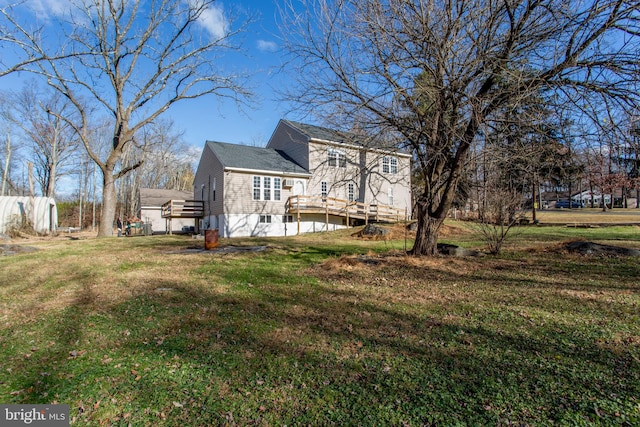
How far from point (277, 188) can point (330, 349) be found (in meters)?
18.1

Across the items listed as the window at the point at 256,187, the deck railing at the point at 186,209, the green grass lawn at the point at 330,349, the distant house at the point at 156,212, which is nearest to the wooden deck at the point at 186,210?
the deck railing at the point at 186,209

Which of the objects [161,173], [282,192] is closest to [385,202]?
[282,192]

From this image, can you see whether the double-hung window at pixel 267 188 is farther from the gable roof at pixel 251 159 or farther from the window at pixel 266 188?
the gable roof at pixel 251 159

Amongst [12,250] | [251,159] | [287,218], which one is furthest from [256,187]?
[12,250]

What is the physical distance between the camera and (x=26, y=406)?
2684mm

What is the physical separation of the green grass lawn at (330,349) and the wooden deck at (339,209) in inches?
556

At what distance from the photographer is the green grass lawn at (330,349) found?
2574 millimetres

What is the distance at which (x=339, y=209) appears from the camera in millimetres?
22078

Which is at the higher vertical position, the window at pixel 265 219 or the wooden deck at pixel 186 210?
the wooden deck at pixel 186 210

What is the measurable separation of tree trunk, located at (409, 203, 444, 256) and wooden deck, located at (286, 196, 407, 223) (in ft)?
38.2

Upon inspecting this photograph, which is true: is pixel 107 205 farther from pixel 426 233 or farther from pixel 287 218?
pixel 426 233

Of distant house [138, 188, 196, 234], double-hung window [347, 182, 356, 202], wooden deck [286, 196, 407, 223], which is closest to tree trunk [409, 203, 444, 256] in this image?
wooden deck [286, 196, 407, 223]

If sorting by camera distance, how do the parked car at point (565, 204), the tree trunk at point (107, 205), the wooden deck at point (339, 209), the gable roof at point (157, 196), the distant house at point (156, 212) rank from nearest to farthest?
1. the tree trunk at point (107, 205)
2. the wooden deck at point (339, 209)
3. the distant house at point (156, 212)
4. the gable roof at point (157, 196)
5. the parked car at point (565, 204)

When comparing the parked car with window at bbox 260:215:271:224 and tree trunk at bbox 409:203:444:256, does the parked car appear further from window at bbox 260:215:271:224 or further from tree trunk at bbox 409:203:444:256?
tree trunk at bbox 409:203:444:256
